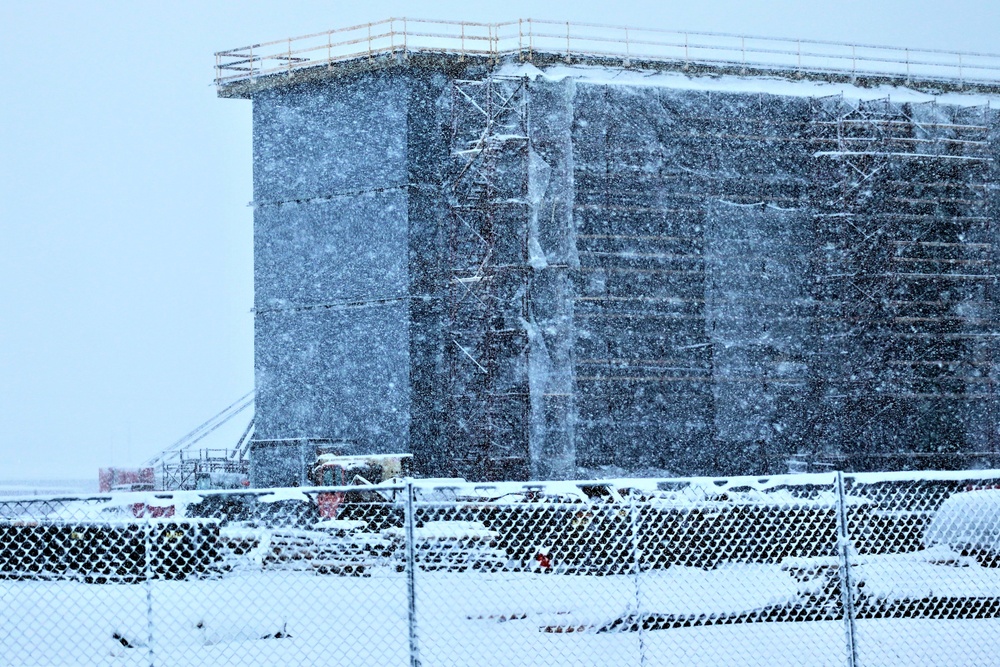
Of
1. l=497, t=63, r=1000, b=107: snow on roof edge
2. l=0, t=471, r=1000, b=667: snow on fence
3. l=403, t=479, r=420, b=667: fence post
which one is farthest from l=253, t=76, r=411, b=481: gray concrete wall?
l=403, t=479, r=420, b=667: fence post

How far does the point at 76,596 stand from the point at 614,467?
2115 cm

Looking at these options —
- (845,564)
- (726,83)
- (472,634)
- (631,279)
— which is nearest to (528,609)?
(472,634)

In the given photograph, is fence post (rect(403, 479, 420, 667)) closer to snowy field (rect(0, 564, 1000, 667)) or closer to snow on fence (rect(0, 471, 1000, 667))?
snow on fence (rect(0, 471, 1000, 667))

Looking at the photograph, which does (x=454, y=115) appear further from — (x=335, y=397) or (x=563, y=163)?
(x=335, y=397)

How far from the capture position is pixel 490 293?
116 ft

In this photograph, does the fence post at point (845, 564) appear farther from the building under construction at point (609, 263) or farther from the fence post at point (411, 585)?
the building under construction at point (609, 263)

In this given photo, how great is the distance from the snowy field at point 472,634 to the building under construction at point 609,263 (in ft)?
62.3

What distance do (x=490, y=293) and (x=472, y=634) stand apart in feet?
71.8

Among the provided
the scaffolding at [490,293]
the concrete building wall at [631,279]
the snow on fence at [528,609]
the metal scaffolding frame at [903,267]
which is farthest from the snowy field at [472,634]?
the metal scaffolding frame at [903,267]

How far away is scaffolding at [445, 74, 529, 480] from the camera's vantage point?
35031 millimetres

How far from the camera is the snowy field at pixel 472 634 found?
1253 centimetres

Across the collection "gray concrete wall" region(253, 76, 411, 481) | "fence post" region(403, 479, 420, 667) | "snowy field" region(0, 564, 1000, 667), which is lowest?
"snowy field" region(0, 564, 1000, 667)

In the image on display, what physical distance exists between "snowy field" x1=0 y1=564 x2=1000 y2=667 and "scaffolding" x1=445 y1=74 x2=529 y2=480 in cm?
1857

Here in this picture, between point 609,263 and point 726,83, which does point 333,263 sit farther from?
point 726,83
